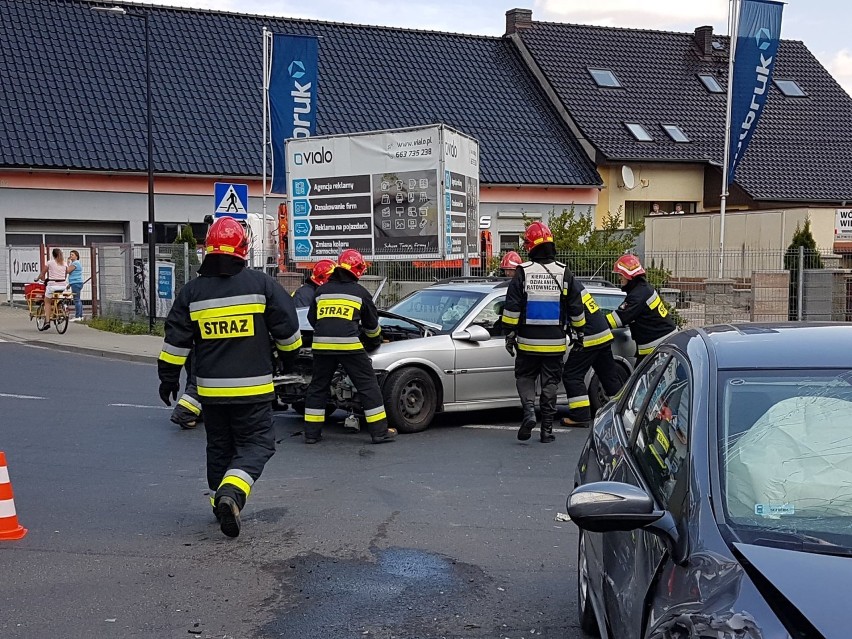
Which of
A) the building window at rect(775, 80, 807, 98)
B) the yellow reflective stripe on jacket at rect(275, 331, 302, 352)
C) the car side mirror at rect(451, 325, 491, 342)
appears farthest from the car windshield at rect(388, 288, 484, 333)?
the building window at rect(775, 80, 807, 98)

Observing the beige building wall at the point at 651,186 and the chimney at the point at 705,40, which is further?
the chimney at the point at 705,40

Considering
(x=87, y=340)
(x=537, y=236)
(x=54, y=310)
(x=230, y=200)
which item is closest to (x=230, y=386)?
(x=537, y=236)

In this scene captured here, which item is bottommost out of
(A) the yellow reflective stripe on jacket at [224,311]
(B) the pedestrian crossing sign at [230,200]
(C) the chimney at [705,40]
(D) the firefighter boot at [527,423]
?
(D) the firefighter boot at [527,423]

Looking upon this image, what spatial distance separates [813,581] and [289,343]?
14.6 ft

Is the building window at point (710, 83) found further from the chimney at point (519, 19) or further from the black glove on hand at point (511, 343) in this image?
the black glove on hand at point (511, 343)

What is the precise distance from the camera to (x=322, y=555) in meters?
6.14

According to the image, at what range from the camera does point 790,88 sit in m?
37.5

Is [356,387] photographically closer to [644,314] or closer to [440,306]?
[440,306]

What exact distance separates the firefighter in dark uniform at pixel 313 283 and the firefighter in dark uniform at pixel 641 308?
318 centimetres

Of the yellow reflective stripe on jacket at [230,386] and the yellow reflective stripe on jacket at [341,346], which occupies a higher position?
the yellow reflective stripe on jacket at [230,386]

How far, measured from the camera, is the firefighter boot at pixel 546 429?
32.3 feet

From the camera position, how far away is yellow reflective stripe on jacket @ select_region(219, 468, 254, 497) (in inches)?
251

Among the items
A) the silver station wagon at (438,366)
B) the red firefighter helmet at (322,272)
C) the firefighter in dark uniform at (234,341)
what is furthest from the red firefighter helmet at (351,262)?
the firefighter in dark uniform at (234,341)

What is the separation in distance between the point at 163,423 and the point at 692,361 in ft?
26.4
